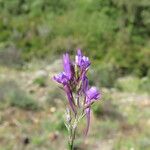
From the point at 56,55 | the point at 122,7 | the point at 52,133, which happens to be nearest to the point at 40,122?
the point at 52,133

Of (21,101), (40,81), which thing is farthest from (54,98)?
(40,81)

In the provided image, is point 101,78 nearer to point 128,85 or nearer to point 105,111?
point 128,85

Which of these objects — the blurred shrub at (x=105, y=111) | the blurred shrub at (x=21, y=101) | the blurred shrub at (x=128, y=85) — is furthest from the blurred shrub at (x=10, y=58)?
the blurred shrub at (x=105, y=111)

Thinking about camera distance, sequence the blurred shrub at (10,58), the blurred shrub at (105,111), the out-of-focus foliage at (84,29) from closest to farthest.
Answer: the blurred shrub at (105,111), the blurred shrub at (10,58), the out-of-focus foliage at (84,29)

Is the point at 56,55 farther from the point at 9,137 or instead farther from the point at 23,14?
the point at 9,137

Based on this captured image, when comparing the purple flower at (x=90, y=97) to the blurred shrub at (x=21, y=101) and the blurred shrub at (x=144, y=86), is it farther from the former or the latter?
the blurred shrub at (x=144, y=86)
